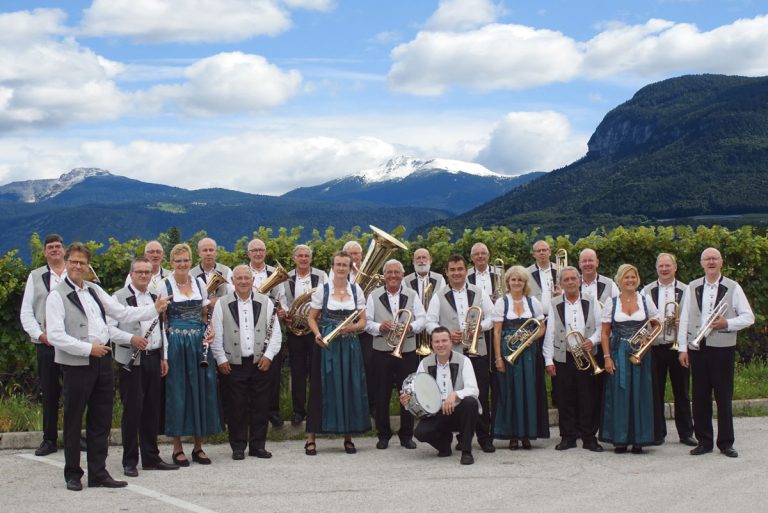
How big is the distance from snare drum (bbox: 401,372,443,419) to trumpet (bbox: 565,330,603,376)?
5.14ft

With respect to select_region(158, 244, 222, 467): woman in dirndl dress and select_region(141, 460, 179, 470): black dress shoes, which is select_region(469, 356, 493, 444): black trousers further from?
select_region(141, 460, 179, 470): black dress shoes

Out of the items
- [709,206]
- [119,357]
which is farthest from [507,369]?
[709,206]

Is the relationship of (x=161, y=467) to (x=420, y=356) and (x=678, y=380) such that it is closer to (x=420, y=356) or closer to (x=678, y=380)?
(x=420, y=356)

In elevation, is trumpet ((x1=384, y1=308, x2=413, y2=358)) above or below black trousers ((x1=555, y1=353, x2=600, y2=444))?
above

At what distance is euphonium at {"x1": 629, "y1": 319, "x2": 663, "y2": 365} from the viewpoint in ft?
30.1

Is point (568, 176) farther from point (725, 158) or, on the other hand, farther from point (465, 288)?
point (465, 288)

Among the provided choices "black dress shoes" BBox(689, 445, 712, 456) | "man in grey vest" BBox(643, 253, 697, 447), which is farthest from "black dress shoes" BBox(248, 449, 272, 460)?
"black dress shoes" BBox(689, 445, 712, 456)

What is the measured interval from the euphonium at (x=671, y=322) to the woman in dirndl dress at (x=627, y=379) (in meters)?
0.32

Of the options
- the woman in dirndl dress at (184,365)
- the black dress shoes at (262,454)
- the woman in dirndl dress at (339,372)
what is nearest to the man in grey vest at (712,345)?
the woman in dirndl dress at (339,372)

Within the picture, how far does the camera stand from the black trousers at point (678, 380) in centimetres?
961

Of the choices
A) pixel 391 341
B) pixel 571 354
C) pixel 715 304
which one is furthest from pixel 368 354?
pixel 715 304

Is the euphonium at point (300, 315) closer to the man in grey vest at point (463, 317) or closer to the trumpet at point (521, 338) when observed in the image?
the man in grey vest at point (463, 317)

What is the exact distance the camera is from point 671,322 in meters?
9.51

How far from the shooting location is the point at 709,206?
101500 mm
